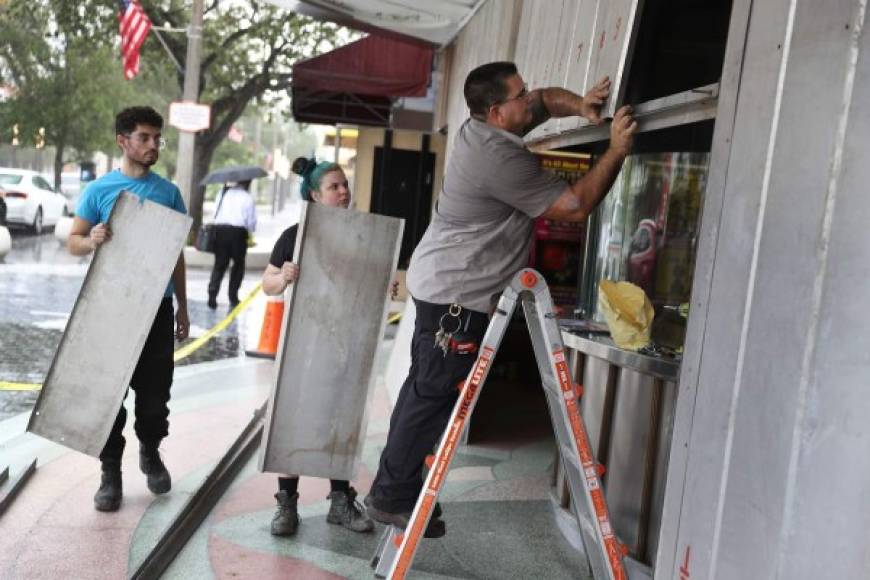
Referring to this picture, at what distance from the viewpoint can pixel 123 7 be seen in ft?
61.6

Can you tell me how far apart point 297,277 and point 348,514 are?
3.91 ft

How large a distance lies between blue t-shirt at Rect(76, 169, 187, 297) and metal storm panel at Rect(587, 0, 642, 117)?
2.25m

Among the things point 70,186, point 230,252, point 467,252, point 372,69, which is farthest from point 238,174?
point 70,186

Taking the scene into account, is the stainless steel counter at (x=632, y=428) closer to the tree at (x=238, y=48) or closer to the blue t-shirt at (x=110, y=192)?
the blue t-shirt at (x=110, y=192)

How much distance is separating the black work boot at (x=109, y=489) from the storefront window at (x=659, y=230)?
101 inches

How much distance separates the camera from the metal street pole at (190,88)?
62.2 feet

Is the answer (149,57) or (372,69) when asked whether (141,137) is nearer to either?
(372,69)

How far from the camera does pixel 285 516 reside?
4785 mm

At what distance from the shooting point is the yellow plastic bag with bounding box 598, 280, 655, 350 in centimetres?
437

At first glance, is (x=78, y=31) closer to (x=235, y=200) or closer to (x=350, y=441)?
(x=235, y=200)

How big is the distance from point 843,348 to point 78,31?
2562 cm

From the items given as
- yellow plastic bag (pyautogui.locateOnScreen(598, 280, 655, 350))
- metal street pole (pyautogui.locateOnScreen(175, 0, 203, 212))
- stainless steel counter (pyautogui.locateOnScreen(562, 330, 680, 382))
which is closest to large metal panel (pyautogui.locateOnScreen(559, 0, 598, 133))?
yellow plastic bag (pyautogui.locateOnScreen(598, 280, 655, 350))

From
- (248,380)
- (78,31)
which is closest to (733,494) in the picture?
(248,380)

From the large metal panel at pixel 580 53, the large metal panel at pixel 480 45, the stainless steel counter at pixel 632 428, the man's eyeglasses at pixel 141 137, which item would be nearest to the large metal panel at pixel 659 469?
the stainless steel counter at pixel 632 428
